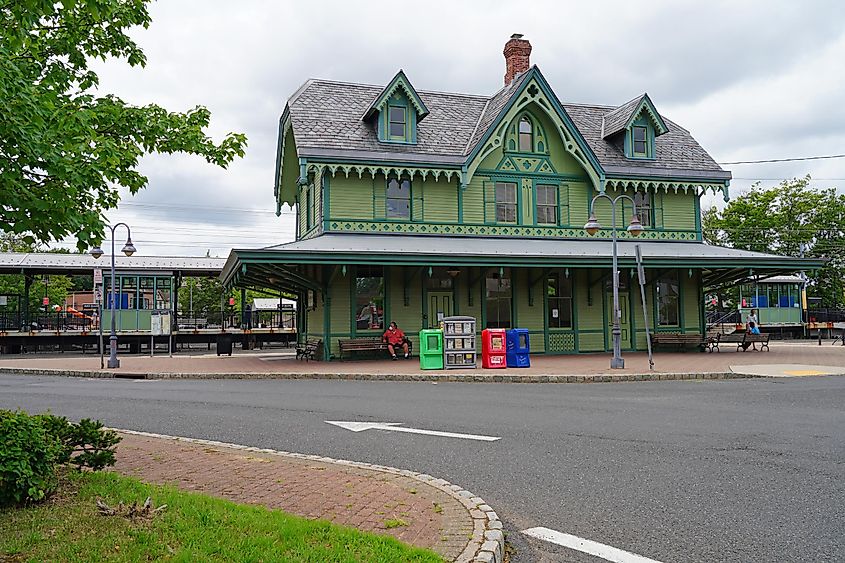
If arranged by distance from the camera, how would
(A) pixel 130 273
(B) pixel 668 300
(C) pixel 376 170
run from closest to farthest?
1. (C) pixel 376 170
2. (B) pixel 668 300
3. (A) pixel 130 273

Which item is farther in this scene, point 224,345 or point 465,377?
point 224,345

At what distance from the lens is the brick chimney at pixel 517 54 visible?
101ft

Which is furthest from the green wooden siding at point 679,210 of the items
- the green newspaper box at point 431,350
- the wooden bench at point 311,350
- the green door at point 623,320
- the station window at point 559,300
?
the wooden bench at point 311,350

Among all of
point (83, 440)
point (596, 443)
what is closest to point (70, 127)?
point (83, 440)

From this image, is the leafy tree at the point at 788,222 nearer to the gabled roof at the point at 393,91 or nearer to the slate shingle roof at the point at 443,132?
the slate shingle roof at the point at 443,132

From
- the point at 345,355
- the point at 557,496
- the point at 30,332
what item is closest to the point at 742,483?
the point at 557,496

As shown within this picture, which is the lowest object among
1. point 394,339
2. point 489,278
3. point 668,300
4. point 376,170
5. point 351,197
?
point 394,339

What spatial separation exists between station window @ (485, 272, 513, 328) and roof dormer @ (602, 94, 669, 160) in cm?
779

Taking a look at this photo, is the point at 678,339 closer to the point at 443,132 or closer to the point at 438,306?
the point at 438,306

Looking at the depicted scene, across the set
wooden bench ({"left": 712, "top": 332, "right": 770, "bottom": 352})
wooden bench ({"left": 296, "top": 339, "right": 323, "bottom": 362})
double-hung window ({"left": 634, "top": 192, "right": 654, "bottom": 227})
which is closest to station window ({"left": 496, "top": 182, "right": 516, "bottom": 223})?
double-hung window ({"left": 634, "top": 192, "right": 654, "bottom": 227})

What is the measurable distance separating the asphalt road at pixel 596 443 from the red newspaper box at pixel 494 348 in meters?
3.63

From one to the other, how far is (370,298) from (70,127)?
61.4ft

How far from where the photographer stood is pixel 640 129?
29266 mm

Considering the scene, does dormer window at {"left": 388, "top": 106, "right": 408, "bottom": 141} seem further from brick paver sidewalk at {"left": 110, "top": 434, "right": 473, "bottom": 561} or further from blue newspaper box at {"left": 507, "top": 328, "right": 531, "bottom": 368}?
brick paver sidewalk at {"left": 110, "top": 434, "right": 473, "bottom": 561}
